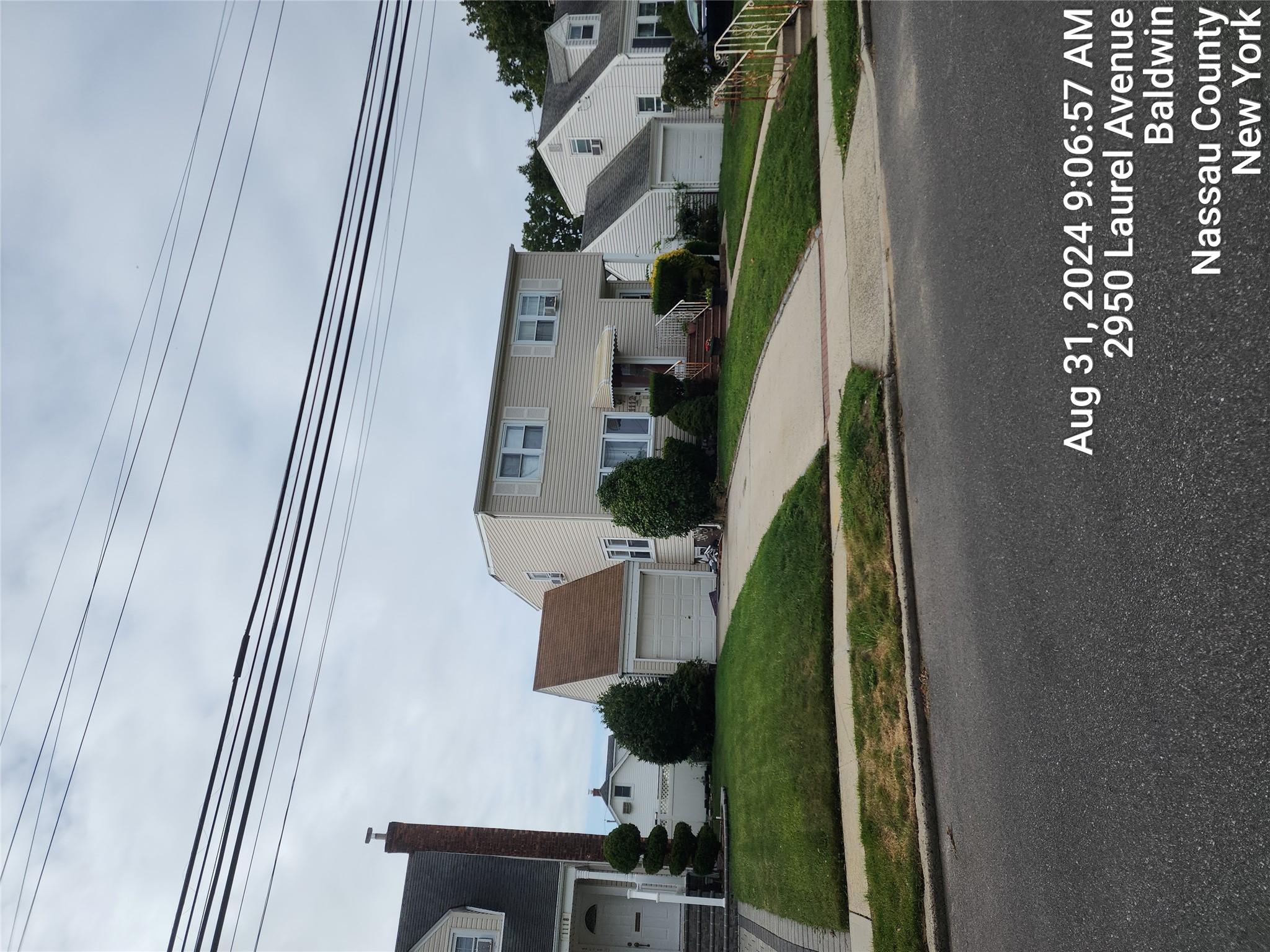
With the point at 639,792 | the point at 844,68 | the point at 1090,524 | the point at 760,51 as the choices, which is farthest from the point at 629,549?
the point at 1090,524

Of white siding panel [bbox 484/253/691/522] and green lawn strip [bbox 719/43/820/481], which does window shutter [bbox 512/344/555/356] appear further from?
green lawn strip [bbox 719/43/820/481]

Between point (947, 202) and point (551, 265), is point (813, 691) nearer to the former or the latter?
point (947, 202)

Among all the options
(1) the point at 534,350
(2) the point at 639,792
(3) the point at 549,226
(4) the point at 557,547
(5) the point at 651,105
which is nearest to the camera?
(4) the point at 557,547

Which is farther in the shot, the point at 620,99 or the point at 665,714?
the point at 620,99

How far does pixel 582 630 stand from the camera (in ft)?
71.5

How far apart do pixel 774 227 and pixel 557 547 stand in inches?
424

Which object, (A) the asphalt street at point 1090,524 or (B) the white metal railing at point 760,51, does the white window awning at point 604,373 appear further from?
(A) the asphalt street at point 1090,524

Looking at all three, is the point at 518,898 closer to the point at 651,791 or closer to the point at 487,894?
the point at 487,894

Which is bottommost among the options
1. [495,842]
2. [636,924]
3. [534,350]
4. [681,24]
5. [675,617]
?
[636,924]

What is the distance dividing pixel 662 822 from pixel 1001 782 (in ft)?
63.9

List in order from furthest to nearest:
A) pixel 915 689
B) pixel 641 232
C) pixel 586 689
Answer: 1. pixel 641 232
2. pixel 586 689
3. pixel 915 689

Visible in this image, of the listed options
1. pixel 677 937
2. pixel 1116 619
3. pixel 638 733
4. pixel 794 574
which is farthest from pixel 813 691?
pixel 677 937

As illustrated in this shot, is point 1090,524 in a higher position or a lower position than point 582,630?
lower

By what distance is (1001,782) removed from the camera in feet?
17.1
